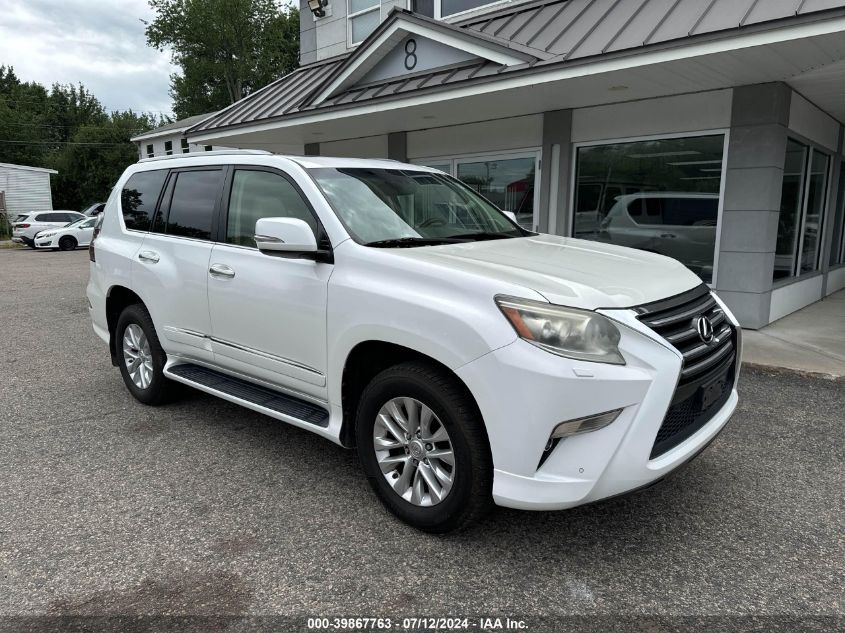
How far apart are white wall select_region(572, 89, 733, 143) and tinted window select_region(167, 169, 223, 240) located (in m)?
5.97

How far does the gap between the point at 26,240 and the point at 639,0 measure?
26.5m

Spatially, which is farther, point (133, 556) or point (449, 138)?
point (449, 138)

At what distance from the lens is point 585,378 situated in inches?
95.0

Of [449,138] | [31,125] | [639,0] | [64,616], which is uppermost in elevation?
[31,125]

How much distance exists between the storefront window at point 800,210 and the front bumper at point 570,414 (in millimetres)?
6376

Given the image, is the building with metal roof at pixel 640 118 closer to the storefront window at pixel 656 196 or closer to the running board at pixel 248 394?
the storefront window at pixel 656 196

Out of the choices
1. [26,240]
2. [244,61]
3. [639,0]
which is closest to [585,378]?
[639,0]

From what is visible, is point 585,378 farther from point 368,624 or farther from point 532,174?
point 532,174

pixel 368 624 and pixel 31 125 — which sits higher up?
pixel 31 125

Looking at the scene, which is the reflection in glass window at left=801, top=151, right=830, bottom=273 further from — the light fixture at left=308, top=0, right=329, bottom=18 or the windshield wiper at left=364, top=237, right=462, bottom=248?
the light fixture at left=308, top=0, right=329, bottom=18

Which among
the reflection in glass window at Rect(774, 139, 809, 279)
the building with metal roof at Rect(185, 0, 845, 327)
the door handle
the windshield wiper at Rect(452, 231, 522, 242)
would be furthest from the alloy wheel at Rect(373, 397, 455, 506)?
the reflection in glass window at Rect(774, 139, 809, 279)

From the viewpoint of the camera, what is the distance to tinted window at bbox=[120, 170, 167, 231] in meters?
4.65

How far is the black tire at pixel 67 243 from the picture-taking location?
2411 cm

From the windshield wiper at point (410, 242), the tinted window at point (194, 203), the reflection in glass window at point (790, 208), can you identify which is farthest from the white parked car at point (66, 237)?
the windshield wiper at point (410, 242)
